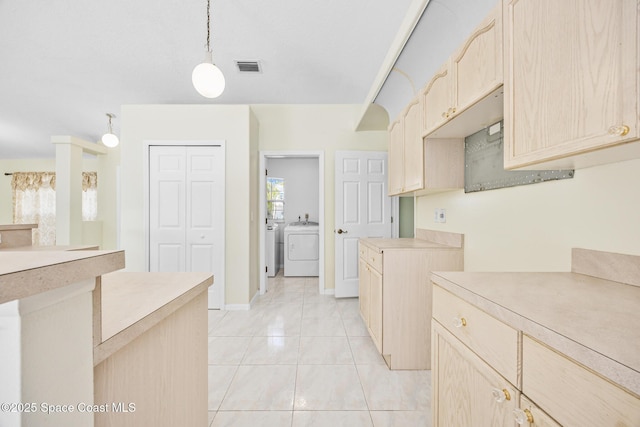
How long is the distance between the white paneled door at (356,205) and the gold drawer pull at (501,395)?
2898mm

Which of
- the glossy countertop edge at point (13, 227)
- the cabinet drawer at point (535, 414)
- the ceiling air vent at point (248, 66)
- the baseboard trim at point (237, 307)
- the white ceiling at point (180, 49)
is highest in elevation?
the white ceiling at point (180, 49)

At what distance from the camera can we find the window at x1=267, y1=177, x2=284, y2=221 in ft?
19.0

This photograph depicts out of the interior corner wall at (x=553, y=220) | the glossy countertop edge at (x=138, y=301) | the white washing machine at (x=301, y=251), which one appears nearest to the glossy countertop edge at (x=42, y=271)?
the glossy countertop edge at (x=138, y=301)

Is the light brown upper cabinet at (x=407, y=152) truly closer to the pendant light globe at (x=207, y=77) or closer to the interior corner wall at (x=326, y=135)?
the interior corner wall at (x=326, y=135)

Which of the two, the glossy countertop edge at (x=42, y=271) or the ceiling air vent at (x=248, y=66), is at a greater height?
the ceiling air vent at (x=248, y=66)

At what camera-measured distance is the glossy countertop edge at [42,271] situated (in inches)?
14.3

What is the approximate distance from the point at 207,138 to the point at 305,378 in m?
2.76

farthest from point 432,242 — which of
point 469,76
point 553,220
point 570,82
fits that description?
point 570,82

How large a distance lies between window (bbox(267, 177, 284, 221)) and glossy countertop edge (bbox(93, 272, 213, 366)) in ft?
15.2

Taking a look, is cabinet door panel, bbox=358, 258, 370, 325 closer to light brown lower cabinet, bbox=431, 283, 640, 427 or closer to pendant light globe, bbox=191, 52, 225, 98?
light brown lower cabinet, bbox=431, 283, 640, 427

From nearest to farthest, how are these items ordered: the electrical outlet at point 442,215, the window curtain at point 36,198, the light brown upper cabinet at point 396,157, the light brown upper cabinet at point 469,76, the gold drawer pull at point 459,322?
the gold drawer pull at point 459,322 → the light brown upper cabinet at point 469,76 → the electrical outlet at point 442,215 → the light brown upper cabinet at point 396,157 → the window curtain at point 36,198

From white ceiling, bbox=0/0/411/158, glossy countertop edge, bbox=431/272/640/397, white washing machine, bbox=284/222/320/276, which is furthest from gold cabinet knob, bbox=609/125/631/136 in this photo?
white washing machine, bbox=284/222/320/276

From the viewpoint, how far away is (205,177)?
3.37m

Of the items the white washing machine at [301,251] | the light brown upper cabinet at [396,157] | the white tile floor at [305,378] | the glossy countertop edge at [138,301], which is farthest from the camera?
the white washing machine at [301,251]
